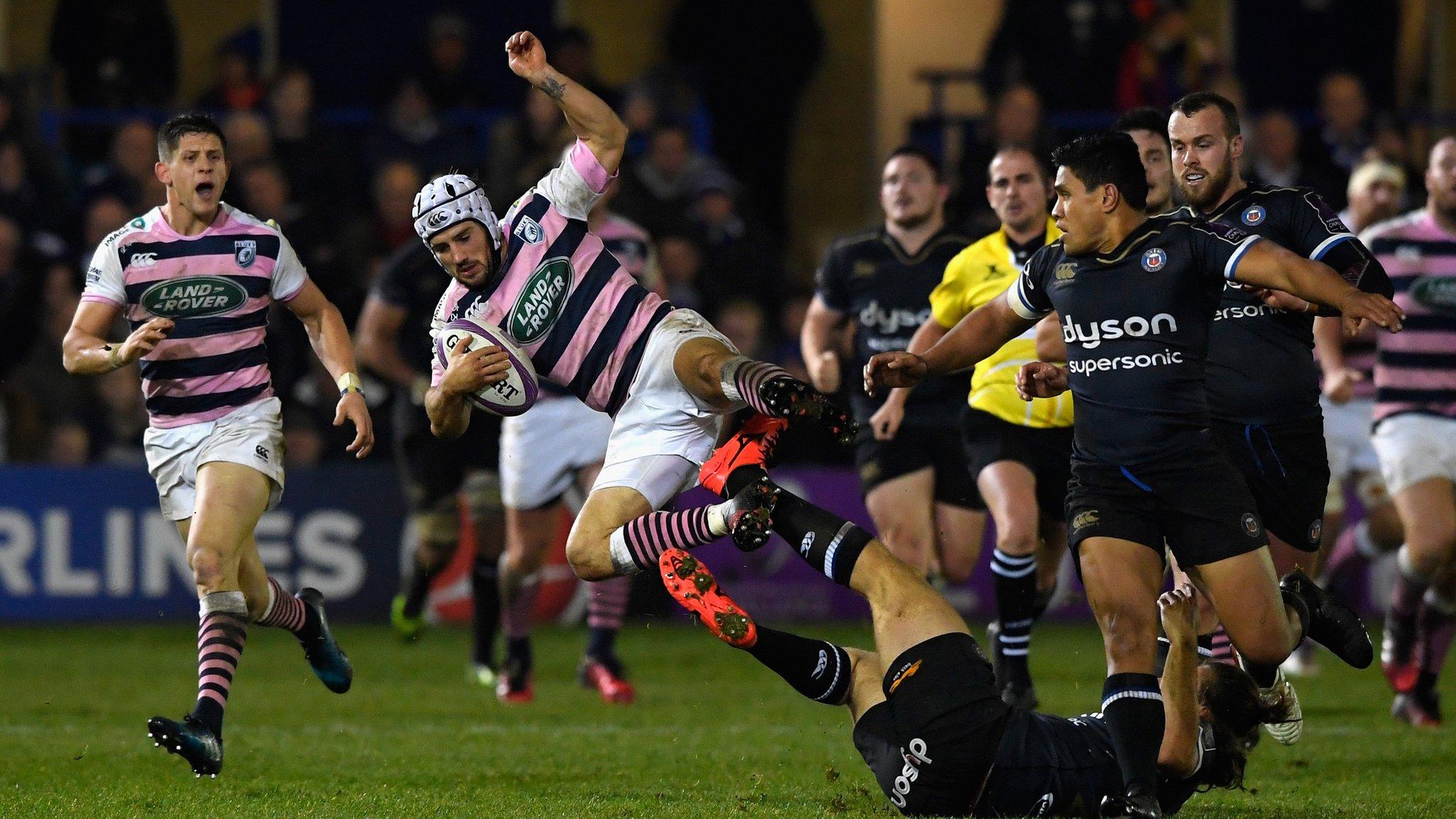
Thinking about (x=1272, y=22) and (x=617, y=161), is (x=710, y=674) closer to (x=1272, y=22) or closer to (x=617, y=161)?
(x=617, y=161)

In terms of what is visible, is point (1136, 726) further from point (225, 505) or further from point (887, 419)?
point (225, 505)

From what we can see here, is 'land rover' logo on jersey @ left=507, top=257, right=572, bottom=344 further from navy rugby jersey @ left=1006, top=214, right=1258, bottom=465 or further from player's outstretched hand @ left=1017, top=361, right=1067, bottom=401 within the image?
navy rugby jersey @ left=1006, top=214, right=1258, bottom=465

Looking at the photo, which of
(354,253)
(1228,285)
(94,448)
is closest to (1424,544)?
(1228,285)

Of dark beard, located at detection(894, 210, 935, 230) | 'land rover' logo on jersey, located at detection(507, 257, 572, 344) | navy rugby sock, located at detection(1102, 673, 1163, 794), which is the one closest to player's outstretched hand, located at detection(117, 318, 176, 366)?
'land rover' logo on jersey, located at detection(507, 257, 572, 344)

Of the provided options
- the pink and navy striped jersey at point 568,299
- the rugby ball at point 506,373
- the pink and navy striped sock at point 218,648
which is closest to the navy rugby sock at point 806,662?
the rugby ball at point 506,373

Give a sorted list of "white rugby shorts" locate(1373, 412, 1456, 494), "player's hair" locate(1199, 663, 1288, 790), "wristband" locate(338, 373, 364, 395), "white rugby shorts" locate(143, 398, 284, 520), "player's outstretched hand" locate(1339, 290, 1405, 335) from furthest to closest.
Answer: "white rugby shorts" locate(1373, 412, 1456, 494)
"white rugby shorts" locate(143, 398, 284, 520)
"wristband" locate(338, 373, 364, 395)
"player's hair" locate(1199, 663, 1288, 790)
"player's outstretched hand" locate(1339, 290, 1405, 335)

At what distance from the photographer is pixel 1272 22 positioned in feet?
57.8

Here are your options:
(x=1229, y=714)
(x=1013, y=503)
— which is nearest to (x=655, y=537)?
(x=1229, y=714)

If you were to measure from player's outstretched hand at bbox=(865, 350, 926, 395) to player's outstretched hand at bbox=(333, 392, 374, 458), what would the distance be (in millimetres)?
1886

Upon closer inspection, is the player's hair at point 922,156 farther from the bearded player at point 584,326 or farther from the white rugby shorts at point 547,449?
the bearded player at point 584,326

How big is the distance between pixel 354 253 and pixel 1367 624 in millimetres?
7357

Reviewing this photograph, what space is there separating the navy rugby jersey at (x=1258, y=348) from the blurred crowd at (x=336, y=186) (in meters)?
6.18

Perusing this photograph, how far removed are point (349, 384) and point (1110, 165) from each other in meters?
3.06

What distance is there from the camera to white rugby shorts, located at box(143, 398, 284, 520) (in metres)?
7.69
